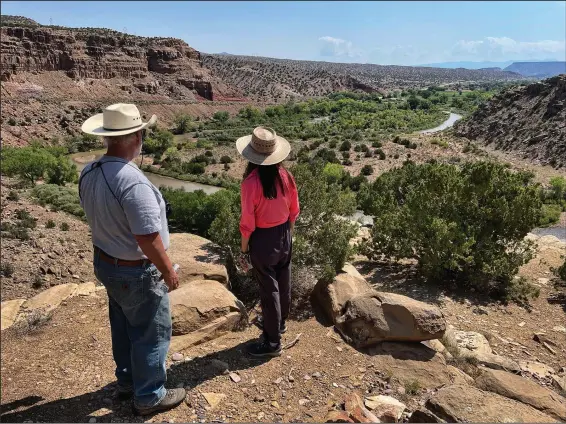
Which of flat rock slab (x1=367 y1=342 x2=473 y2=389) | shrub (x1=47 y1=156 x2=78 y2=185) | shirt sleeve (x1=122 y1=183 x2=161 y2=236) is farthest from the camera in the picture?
shrub (x1=47 y1=156 x2=78 y2=185)

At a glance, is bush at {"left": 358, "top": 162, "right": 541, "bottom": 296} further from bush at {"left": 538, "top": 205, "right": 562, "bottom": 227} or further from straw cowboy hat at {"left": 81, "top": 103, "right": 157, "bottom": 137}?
bush at {"left": 538, "top": 205, "right": 562, "bottom": 227}

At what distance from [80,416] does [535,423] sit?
339 cm

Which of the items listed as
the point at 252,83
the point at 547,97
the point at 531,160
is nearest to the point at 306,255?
the point at 531,160

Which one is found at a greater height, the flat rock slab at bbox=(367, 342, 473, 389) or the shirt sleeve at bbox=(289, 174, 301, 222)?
the shirt sleeve at bbox=(289, 174, 301, 222)

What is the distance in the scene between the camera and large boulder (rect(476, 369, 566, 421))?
3871 millimetres

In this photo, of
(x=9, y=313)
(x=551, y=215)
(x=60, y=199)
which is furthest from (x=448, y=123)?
(x=9, y=313)

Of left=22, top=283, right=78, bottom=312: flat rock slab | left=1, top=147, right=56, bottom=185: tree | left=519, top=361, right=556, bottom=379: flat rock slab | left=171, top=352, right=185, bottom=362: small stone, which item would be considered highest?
left=171, top=352, right=185, bottom=362: small stone

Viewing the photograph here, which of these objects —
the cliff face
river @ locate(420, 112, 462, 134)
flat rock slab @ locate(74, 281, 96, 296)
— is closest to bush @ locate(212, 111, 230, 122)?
river @ locate(420, 112, 462, 134)

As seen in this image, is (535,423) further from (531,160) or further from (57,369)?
(531,160)

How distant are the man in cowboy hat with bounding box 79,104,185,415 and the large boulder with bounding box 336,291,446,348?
7.54ft

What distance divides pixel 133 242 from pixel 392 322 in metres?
3.06

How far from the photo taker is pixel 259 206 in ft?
13.1

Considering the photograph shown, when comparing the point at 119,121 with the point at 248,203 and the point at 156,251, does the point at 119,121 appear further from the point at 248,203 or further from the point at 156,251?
the point at 248,203

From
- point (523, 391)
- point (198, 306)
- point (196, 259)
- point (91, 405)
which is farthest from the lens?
point (196, 259)
